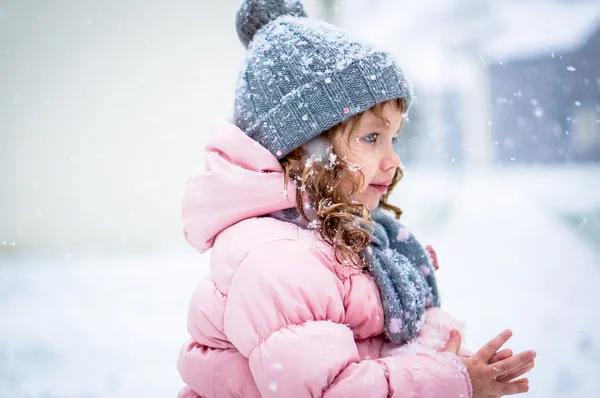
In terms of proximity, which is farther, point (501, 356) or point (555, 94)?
point (555, 94)

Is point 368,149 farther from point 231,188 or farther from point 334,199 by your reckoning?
point 231,188

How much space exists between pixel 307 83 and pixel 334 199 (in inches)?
8.7

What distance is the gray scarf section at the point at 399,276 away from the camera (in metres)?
0.79

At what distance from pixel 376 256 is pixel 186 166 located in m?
2.83

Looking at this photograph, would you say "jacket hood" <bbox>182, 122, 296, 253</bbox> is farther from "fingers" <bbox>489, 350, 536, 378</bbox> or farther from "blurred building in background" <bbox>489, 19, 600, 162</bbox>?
"blurred building in background" <bbox>489, 19, 600, 162</bbox>

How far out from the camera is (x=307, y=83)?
2.79 feet

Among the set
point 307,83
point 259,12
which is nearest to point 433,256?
point 307,83

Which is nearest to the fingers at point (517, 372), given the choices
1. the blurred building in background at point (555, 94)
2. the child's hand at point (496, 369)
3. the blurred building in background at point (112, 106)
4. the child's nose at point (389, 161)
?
the child's hand at point (496, 369)

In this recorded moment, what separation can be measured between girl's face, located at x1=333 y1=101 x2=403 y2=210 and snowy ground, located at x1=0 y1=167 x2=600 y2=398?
624 millimetres

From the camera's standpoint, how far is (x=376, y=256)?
83 cm

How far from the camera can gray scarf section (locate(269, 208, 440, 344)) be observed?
792 millimetres

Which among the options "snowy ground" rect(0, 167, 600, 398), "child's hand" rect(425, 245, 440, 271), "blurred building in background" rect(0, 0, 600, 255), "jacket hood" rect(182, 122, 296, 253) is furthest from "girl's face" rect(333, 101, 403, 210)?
"blurred building in background" rect(0, 0, 600, 255)

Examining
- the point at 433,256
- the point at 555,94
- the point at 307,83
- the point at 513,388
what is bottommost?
the point at 513,388

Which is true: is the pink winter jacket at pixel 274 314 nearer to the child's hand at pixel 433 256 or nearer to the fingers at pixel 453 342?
the fingers at pixel 453 342
